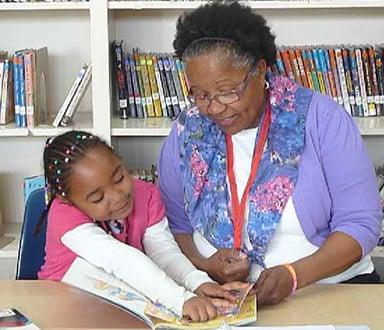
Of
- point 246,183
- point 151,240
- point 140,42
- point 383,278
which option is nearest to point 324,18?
point 140,42

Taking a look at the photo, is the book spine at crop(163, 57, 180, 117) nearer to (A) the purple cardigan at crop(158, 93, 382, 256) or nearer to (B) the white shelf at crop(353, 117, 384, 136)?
(B) the white shelf at crop(353, 117, 384, 136)

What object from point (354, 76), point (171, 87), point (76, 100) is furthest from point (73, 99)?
point (354, 76)

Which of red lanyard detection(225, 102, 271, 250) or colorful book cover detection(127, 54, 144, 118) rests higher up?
colorful book cover detection(127, 54, 144, 118)

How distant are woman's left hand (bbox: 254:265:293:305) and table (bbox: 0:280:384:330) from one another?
0.05ft

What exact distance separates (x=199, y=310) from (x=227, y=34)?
620 mm

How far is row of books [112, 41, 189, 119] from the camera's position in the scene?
8.18ft

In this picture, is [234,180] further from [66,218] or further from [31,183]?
[31,183]

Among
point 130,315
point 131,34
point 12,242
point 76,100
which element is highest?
point 131,34

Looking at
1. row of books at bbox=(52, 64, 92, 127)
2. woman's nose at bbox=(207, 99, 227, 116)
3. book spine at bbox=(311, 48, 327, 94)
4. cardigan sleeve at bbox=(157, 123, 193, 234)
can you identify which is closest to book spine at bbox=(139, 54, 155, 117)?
row of books at bbox=(52, 64, 92, 127)

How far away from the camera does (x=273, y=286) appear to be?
1.46 metres

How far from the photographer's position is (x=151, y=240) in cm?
170

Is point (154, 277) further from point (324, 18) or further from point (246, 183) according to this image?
point (324, 18)

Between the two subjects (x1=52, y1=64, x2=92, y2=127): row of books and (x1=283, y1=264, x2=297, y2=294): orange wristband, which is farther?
(x1=52, y1=64, x2=92, y2=127): row of books

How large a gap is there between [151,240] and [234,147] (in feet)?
0.98
